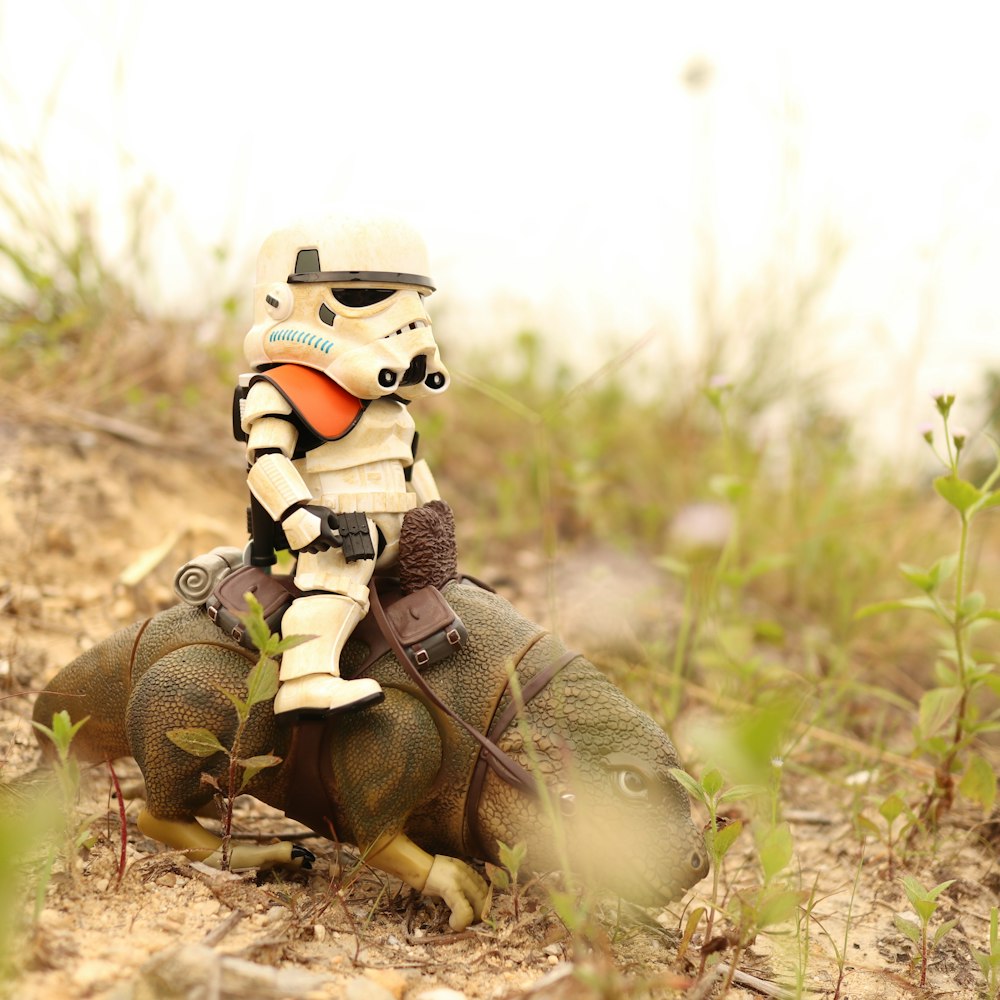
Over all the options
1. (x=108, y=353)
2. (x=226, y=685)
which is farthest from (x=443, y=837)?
(x=108, y=353)

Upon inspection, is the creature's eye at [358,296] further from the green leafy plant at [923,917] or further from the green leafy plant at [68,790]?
the green leafy plant at [923,917]

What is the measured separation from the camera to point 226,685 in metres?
2.32

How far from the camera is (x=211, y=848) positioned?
2.37 m

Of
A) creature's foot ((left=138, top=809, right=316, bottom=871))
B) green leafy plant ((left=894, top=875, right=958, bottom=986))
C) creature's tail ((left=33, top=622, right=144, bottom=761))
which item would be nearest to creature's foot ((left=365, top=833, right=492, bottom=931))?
creature's foot ((left=138, top=809, right=316, bottom=871))

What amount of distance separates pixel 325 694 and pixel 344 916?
0.46m

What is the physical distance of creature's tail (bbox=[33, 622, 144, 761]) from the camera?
2.53 meters

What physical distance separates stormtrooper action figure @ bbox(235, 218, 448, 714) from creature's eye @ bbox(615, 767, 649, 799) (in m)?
0.55

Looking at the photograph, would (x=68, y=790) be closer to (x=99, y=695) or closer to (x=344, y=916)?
(x=99, y=695)

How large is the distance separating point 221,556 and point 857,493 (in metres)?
4.04

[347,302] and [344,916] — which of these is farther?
[347,302]

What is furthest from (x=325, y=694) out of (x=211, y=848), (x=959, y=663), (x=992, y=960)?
(x=959, y=663)

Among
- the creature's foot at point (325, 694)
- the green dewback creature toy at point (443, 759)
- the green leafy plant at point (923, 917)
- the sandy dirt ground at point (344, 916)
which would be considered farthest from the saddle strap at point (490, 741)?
the green leafy plant at point (923, 917)

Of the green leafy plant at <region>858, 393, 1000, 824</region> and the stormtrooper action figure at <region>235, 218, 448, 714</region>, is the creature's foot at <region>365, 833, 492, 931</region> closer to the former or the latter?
the stormtrooper action figure at <region>235, 218, 448, 714</region>

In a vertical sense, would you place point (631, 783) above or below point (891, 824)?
above
